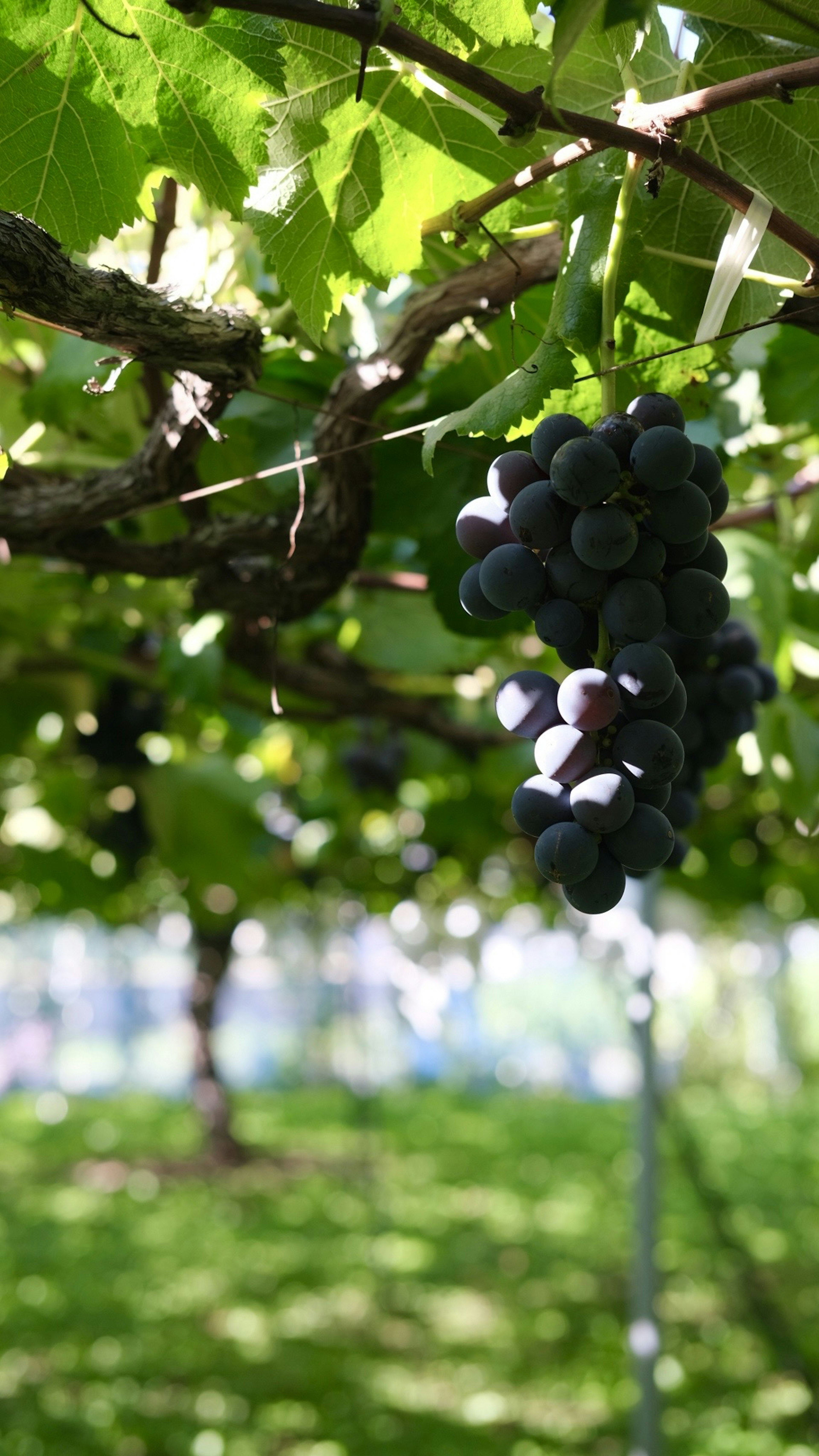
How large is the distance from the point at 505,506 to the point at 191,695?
5.12 feet

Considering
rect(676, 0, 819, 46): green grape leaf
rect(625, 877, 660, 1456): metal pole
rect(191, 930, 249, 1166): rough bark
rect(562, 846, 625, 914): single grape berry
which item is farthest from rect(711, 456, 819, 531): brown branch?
rect(191, 930, 249, 1166): rough bark

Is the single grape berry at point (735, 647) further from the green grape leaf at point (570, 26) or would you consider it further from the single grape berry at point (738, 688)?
the green grape leaf at point (570, 26)

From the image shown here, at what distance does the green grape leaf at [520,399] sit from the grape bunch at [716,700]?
25.8 inches

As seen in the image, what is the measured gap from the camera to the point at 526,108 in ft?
2.64

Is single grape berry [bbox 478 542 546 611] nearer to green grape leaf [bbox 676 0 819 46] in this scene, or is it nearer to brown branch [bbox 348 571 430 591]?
green grape leaf [bbox 676 0 819 46]

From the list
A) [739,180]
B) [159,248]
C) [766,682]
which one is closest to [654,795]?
[739,180]

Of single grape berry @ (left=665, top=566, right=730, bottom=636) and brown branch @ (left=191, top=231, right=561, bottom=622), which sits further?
brown branch @ (left=191, top=231, right=561, bottom=622)

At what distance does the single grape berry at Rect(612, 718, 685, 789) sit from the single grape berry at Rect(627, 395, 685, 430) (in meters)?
0.21

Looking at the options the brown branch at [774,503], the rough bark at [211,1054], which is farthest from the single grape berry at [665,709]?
the rough bark at [211,1054]

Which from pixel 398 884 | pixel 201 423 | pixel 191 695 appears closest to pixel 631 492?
pixel 201 423

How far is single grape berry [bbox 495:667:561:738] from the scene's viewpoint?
2.78ft

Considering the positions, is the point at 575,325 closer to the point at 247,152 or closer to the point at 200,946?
the point at 247,152

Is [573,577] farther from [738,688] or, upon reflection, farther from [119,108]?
[738,688]

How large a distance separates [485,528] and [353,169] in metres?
0.40
